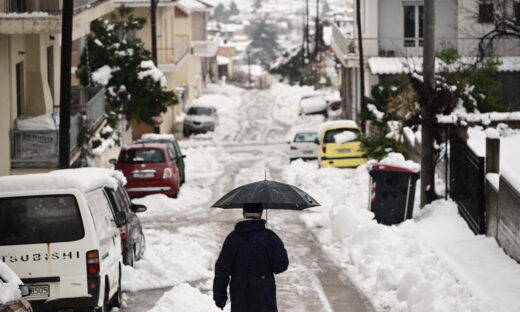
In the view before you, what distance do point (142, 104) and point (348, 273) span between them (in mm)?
23959

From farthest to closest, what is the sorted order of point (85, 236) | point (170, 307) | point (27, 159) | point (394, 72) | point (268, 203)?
point (394, 72) < point (27, 159) < point (170, 307) < point (85, 236) < point (268, 203)

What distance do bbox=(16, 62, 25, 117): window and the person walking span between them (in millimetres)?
19956

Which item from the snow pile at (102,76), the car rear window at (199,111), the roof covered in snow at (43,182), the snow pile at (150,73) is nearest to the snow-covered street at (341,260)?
the roof covered in snow at (43,182)

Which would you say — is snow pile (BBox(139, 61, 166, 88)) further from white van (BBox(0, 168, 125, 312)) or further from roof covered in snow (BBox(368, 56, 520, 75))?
white van (BBox(0, 168, 125, 312))

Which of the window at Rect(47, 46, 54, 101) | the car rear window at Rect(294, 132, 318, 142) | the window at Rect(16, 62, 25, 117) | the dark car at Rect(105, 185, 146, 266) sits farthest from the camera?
the car rear window at Rect(294, 132, 318, 142)

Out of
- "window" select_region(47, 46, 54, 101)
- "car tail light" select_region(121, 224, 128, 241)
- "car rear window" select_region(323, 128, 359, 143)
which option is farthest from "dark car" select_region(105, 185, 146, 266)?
"car rear window" select_region(323, 128, 359, 143)

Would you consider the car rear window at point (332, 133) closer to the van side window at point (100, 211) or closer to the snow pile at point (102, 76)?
the snow pile at point (102, 76)

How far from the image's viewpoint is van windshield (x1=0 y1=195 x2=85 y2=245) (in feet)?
42.9

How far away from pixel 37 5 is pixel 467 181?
13.3m

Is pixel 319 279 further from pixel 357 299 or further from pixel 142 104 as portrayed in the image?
pixel 142 104

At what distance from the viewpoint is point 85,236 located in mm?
13125

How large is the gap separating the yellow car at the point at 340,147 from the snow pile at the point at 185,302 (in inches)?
813

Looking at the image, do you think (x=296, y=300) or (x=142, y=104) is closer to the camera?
(x=296, y=300)

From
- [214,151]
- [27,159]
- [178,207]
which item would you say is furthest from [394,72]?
[27,159]
